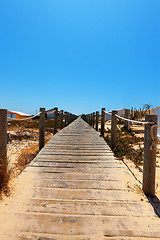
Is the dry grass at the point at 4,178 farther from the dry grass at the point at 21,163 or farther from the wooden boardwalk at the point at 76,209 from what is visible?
the dry grass at the point at 21,163

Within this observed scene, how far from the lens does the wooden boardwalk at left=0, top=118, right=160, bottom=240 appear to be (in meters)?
1.37

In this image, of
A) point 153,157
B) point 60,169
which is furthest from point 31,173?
point 153,157

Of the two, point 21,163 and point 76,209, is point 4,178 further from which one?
point 21,163

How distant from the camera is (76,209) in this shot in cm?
169

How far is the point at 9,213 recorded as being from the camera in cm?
161

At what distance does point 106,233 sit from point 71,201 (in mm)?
596

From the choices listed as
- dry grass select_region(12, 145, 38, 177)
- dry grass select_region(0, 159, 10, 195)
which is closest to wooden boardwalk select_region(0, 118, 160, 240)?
dry grass select_region(0, 159, 10, 195)

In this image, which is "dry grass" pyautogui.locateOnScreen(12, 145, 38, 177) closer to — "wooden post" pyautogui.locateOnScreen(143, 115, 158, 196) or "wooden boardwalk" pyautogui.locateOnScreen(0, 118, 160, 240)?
"wooden boardwalk" pyautogui.locateOnScreen(0, 118, 160, 240)

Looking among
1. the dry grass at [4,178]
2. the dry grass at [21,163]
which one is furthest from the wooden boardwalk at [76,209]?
the dry grass at [21,163]

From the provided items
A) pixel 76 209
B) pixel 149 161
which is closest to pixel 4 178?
pixel 76 209

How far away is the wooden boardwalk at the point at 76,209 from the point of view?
1.37 m

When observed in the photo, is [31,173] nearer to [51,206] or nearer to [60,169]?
[60,169]

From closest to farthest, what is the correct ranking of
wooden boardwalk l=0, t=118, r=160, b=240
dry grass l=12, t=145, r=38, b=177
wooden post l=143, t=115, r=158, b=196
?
wooden boardwalk l=0, t=118, r=160, b=240, wooden post l=143, t=115, r=158, b=196, dry grass l=12, t=145, r=38, b=177

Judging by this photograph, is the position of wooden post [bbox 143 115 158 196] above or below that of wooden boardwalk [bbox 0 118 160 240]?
above
